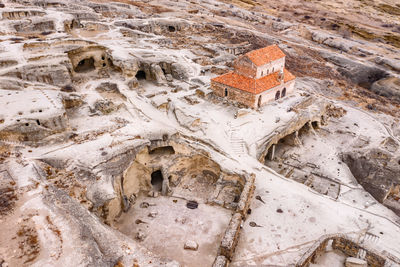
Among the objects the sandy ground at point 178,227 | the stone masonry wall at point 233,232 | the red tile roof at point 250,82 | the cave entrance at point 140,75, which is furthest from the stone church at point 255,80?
the sandy ground at point 178,227

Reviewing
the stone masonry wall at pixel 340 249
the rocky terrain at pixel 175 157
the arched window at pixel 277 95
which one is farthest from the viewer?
the arched window at pixel 277 95

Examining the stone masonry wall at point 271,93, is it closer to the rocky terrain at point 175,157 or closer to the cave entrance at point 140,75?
the rocky terrain at point 175,157

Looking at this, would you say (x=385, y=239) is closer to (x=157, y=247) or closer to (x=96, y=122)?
(x=157, y=247)

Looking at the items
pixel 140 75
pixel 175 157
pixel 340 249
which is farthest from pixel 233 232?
pixel 140 75

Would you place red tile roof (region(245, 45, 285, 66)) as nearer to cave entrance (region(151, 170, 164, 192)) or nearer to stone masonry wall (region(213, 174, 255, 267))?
stone masonry wall (region(213, 174, 255, 267))

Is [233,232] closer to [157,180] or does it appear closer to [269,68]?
[157,180]
